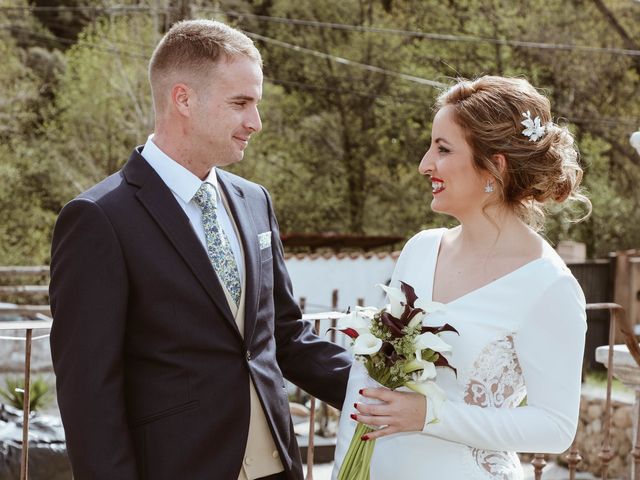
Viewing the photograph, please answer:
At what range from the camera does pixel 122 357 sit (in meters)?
2.12

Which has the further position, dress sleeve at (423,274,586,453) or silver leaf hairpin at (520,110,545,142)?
silver leaf hairpin at (520,110,545,142)

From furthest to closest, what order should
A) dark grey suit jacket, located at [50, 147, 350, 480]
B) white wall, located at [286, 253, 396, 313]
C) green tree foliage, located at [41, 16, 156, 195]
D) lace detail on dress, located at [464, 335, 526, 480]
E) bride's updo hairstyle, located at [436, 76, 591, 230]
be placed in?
green tree foliage, located at [41, 16, 156, 195]
white wall, located at [286, 253, 396, 313]
bride's updo hairstyle, located at [436, 76, 591, 230]
lace detail on dress, located at [464, 335, 526, 480]
dark grey suit jacket, located at [50, 147, 350, 480]

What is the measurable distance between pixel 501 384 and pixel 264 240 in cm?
75

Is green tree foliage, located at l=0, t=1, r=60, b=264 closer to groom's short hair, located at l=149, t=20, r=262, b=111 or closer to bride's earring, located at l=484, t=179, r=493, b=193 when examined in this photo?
groom's short hair, located at l=149, t=20, r=262, b=111

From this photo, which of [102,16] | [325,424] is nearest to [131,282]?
[325,424]


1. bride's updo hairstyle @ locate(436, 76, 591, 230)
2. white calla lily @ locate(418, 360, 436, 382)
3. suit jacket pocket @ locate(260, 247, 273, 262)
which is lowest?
white calla lily @ locate(418, 360, 436, 382)

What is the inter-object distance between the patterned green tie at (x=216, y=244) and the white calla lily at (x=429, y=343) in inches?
19.6

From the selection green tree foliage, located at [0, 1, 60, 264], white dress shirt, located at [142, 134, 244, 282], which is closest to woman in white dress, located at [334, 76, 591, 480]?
white dress shirt, located at [142, 134, 244, 282]

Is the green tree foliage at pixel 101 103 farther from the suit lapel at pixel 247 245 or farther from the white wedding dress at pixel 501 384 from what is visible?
the white wedding dress at pixel 501 384

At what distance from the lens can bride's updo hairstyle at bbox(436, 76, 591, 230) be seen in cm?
239

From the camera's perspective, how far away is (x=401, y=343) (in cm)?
212

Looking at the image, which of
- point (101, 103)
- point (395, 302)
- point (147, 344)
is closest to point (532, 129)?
point (395, 302)

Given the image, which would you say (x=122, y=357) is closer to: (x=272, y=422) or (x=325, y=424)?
(x=272, y=422)

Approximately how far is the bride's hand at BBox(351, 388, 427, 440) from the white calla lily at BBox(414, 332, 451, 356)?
18 centimetres
